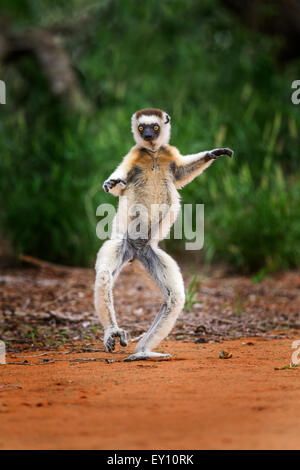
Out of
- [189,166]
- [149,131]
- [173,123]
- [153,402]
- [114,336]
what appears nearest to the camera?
[153,402]

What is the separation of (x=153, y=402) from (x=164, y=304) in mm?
1233

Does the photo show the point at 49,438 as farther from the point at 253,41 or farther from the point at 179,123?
the point at 253,41

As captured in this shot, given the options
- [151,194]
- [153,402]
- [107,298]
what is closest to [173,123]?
[151,194]

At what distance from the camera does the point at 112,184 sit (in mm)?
4285

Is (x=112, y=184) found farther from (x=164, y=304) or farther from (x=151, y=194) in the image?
(x=164, y=304)

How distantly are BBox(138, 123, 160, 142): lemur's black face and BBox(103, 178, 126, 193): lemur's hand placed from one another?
38 centimetres

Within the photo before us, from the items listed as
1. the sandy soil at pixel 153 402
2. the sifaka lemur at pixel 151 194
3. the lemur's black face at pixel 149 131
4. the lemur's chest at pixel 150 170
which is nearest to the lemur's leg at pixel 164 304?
the sifaka lemur at pixel 151 194

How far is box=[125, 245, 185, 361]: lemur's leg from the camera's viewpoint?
166 inches

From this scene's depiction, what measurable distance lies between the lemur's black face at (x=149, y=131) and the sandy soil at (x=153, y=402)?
→ 1481 millimetres

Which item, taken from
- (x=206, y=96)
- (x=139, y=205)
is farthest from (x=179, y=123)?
(x=139, y=205)

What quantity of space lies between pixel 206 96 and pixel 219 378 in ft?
29.9

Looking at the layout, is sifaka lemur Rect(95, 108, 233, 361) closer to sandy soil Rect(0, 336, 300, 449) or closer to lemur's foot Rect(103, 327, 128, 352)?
lemur's foot Rect(103, 327, 128, 352)

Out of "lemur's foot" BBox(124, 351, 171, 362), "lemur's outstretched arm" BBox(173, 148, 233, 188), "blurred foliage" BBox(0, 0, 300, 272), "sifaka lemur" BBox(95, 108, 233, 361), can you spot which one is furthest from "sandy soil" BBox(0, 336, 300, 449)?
"blurred foliage" BBox(0, 0, 300, 272)
